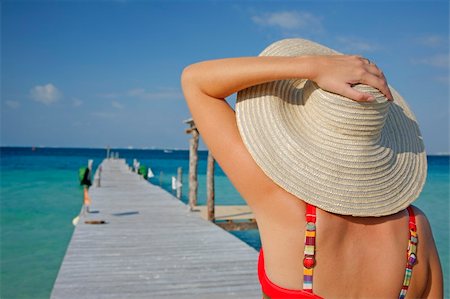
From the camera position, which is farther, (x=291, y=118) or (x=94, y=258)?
(x=94, y=258)

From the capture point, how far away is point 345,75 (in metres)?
1.07

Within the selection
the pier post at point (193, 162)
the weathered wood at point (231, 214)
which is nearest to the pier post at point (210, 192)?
the pier post at point (193, 162)

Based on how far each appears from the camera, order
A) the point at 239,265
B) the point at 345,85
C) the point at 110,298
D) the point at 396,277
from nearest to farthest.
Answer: the point at 345,85
the point at 396,277
the point at 110,298
the point at 239,265

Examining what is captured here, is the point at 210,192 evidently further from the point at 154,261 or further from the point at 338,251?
the point at 338,251

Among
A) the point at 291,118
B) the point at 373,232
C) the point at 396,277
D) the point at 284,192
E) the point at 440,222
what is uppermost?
the point at 291,118

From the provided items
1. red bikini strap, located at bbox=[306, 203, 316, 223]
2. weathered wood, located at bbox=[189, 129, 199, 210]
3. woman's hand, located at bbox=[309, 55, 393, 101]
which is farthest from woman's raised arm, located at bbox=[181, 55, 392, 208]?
weathered wood, located at bbox=[189, 129, 199, 210]

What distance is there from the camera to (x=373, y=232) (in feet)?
3.79

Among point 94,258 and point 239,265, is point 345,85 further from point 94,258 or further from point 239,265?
point 94,258

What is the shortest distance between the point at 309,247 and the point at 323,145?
0.27 m

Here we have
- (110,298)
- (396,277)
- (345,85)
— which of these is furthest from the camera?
(110,298)

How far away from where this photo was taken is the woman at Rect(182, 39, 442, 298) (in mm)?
1089

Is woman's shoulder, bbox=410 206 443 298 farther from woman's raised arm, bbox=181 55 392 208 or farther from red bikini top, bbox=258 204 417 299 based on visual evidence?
woman's raised arm, bbox=181 55 392 208

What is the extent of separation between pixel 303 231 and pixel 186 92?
1.64 feet

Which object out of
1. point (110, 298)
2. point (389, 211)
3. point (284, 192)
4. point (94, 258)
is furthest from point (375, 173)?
point (94, 258)
